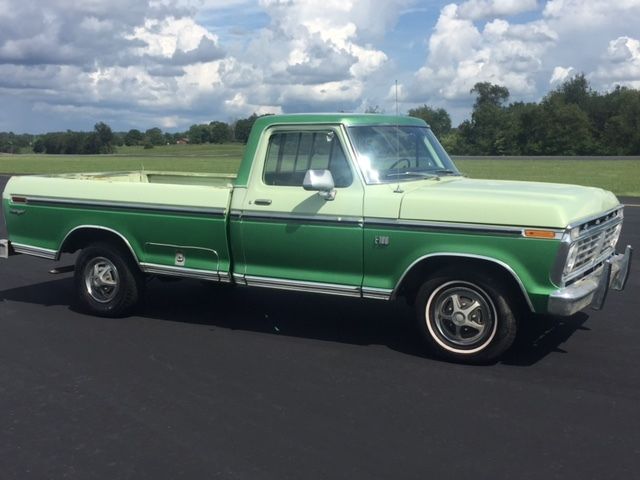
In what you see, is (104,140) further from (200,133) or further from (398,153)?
(398,153)

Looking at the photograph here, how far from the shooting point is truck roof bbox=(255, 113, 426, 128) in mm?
6300

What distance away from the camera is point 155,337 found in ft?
21.6

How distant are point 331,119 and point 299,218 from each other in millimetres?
915

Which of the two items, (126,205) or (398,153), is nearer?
(398,153)

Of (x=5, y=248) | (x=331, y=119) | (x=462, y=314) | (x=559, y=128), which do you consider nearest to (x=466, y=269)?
(x=462, y=314)

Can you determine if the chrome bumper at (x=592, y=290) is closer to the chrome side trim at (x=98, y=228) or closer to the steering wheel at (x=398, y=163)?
the steering wheel at (x=398, y=163)

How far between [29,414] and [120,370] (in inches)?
37.1

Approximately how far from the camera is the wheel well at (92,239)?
23.5 feet

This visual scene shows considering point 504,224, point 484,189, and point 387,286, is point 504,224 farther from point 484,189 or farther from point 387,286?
point 387,286

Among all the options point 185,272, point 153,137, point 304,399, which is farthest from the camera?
point 153,137

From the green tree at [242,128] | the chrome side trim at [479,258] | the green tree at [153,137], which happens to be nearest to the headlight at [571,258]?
the chrome side trim at [479,258]

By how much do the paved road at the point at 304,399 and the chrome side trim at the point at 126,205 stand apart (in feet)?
3.69

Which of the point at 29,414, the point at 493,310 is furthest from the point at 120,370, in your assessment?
the point at 493,310

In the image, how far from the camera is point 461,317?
567 centimetres
